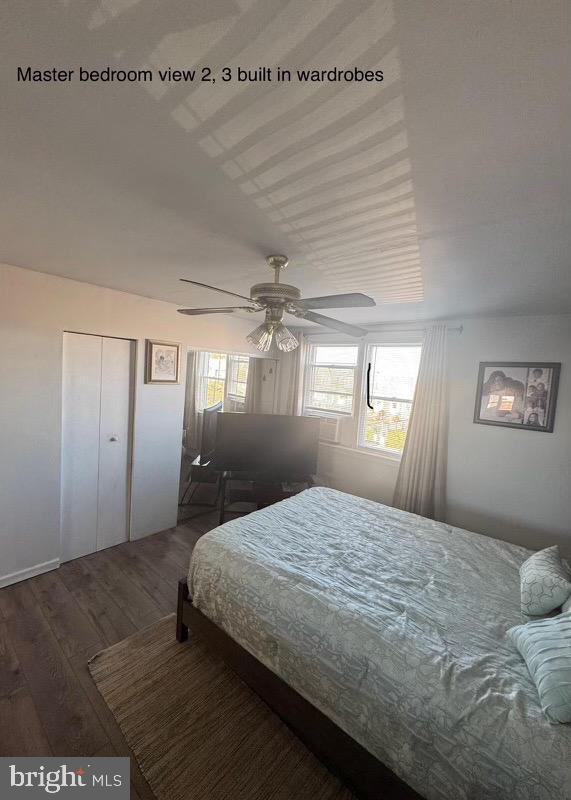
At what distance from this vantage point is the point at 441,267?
73.5 inches

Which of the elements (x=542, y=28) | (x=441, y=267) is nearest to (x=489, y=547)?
(x=441, y=267)

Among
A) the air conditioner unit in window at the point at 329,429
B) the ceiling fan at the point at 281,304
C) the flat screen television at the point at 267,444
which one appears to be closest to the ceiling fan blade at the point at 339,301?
the ceiling fan at the point at 281,304

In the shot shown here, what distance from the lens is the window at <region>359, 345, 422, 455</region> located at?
12.2ft

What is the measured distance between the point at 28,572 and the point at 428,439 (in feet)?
12.3

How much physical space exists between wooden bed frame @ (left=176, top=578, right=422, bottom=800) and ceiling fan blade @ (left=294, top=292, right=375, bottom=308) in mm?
1883

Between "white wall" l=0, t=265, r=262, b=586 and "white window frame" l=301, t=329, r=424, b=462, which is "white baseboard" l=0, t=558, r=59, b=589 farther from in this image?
"white window frame" l=301, t=329, r=424, b=462

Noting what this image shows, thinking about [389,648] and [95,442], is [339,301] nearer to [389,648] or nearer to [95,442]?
[389,648]

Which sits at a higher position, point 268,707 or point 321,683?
point 321,683

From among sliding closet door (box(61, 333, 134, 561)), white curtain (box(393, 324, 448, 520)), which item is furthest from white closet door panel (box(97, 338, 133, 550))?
white curtain (box(393, 324, 448, 520))

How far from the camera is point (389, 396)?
3863 mm

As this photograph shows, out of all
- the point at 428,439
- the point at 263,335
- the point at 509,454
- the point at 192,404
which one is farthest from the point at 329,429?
the point at 192,404

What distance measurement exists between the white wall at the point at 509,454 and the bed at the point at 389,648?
0.74 m

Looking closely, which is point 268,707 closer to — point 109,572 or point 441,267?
point 109,572

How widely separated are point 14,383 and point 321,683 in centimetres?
281
